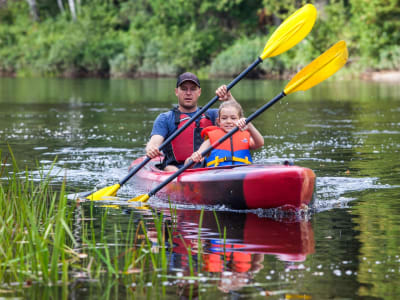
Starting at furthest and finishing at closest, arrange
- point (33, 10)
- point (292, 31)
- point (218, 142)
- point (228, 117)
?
point (33, 10), point (292, 31), point (228, 117), point (218, 142)

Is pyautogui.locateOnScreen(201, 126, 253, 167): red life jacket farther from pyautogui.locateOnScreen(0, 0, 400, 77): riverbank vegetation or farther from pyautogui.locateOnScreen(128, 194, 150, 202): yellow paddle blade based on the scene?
pyautogui.locateOnScreen(0, 0, 400, 77): riverbank vegetation

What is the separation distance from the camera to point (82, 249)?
4.85 metres

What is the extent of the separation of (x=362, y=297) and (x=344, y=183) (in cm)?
423

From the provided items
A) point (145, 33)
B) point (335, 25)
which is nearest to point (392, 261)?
point (335, 25)

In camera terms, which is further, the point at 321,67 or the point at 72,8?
the point at 72,8

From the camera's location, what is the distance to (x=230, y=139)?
22.7ft

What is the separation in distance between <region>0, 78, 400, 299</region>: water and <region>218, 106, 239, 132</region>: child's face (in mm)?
764

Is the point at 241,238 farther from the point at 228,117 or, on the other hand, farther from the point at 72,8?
the point at 72,8

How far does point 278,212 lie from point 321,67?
1.44m

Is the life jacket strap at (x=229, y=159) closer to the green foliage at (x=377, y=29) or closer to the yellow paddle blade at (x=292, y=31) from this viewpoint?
the yellow paddle blade at (x=292, y=31)

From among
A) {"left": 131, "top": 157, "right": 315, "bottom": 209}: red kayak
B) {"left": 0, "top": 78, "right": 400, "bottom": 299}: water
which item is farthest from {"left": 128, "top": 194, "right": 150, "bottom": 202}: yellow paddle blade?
{"left": 131, "top": 157, "right": 315, "bottom": 209}: red kayak

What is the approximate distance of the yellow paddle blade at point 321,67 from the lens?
6883 mm

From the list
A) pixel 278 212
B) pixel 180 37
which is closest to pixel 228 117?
pixel 278 212

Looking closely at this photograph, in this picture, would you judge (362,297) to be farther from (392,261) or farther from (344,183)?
(344,183)
